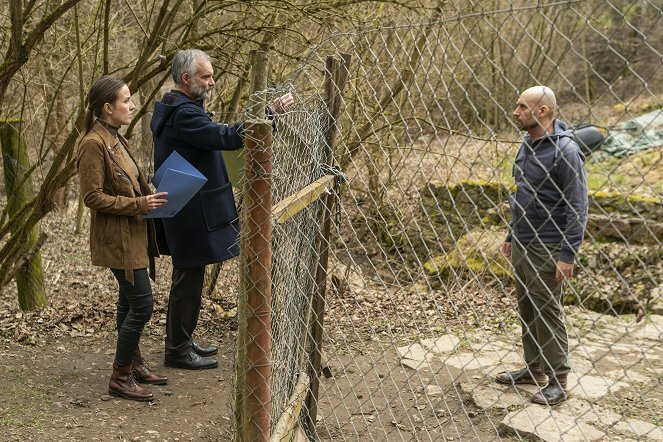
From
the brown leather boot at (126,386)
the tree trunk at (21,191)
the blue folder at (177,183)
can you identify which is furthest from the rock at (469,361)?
the tree trunk at (21,191)

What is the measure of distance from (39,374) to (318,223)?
2219mm

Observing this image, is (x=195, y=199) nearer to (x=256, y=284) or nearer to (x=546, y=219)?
(x=256, y=284)

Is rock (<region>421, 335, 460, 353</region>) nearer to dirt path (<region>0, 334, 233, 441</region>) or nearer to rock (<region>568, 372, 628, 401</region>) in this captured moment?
rock (<region>568, 372, 628, 401</region>)

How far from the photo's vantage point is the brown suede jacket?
395 cm

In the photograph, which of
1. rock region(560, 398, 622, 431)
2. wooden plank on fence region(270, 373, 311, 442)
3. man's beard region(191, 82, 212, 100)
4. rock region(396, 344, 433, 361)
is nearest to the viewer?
wooden plank on fence region(270, 373, 311, 442)

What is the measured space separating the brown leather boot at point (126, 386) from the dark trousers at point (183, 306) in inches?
21.3

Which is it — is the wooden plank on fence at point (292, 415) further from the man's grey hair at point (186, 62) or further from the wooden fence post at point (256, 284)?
the man's grey hair at point (186, 62)

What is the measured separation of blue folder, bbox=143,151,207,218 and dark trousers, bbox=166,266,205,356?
64 centimetres

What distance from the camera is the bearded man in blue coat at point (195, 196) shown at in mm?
4254

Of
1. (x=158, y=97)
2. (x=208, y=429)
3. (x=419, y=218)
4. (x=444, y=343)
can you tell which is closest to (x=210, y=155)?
(x=208, y=429)

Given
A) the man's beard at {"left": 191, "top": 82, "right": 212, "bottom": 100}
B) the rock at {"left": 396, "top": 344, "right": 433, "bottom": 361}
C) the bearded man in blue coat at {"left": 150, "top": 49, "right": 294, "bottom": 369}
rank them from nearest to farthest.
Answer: the bearded man in blue coat at {"left": 150, "top": 49, "right": 294, "bottom": 369} < the man's beard at {"left": 191, "top": 82, "right": 212, "bottom": 100} < the rock at {"left": 396, "top": 344, "right": 433, "bottom": 361}

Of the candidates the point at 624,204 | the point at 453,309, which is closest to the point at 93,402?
the point at 453,309

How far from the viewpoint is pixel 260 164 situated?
9.30 ft

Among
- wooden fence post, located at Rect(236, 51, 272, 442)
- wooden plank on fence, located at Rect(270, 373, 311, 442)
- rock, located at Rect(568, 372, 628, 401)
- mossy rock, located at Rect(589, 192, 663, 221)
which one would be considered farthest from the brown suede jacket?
mossy rock, located at Rect(589, 192, 663, 221)
